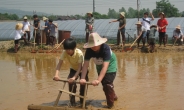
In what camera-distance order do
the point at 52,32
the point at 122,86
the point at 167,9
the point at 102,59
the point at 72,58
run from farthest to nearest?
1. the point at 167,9
2. the point at 52,32
3. the point at 122,86
4. the point at 72,58
5. the point at 102,59

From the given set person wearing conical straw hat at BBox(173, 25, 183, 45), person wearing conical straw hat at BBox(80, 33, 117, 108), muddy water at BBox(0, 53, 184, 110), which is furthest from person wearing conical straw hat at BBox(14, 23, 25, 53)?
person wearing conical straw hat at BBox(80, 33, 117, 108)

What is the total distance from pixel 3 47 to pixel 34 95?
10.9 meters

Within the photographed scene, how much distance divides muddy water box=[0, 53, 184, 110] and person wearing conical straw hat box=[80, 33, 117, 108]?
1.74ft

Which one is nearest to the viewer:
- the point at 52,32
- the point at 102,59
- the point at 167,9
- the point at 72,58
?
the point at 102,59

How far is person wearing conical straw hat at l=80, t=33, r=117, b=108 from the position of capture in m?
5.20

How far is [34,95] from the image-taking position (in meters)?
6.81

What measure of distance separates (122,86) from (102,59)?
2.12m

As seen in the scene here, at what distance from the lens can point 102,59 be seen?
5.50 m

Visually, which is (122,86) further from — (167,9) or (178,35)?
(167,9)

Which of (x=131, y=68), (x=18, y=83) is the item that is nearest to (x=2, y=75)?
(x=18, y=83)

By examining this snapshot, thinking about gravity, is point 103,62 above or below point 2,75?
above

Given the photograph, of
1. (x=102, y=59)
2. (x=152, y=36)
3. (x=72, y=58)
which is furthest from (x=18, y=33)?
(x=102, y=59)

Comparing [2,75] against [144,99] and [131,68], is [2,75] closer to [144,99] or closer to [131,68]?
[131,68]

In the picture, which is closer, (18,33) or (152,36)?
(152,36)
